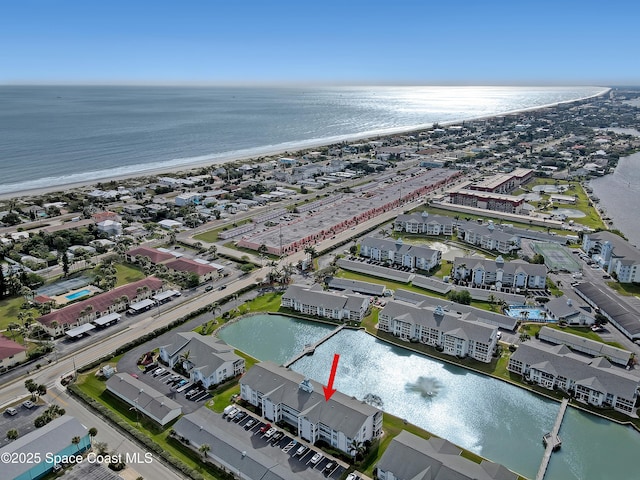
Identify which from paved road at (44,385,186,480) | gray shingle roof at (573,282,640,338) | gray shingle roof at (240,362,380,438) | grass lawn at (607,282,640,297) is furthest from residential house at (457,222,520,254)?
paved road at (44,385,186,480)

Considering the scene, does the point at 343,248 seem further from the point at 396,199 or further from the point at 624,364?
the point at 624,364

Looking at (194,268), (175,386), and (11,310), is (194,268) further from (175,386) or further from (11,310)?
(175,386)

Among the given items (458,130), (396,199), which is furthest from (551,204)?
(458,130)

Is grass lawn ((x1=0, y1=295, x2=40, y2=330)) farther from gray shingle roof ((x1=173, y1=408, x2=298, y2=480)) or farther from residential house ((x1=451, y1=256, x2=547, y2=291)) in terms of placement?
residential house ((x1=451, y1=256, x2=547, y2=291))

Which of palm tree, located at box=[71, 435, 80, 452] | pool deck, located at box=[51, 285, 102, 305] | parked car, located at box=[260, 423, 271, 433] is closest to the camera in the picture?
palm tree, located at box=[71, 435, 80, 452]

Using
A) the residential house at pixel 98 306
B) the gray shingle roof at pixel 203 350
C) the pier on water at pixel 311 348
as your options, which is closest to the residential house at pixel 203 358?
the gray shingle roof at pixel 203 350

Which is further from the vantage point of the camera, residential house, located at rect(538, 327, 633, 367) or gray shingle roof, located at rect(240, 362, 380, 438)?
residential house, located at rect(538, 327, 633, 367)
